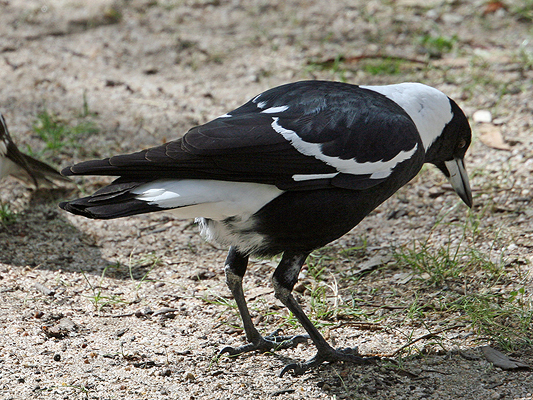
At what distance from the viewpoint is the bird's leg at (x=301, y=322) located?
2793mm

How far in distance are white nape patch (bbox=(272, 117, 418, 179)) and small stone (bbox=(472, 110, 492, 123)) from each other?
2.20 meters

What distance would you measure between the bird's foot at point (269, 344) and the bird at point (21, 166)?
73.1 inches

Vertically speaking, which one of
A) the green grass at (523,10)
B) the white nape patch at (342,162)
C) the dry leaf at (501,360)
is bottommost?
the dry leaf at (501,360)

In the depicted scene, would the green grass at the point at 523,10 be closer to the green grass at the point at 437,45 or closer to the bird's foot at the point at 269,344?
the green grass at the point at 437,45

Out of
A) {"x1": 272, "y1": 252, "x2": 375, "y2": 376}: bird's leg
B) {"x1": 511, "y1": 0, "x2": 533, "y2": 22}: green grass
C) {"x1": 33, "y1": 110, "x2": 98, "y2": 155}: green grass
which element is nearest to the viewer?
{"x1": 272, "y1": 252, "x2": 375, "y2": 376}: bird's leg

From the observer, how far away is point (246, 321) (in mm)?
3006

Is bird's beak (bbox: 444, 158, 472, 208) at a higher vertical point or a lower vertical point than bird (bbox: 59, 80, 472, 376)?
lower

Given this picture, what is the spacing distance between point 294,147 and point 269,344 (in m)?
0.89

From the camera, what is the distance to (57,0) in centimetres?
643

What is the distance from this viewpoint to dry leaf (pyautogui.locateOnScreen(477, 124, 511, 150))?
4.45m

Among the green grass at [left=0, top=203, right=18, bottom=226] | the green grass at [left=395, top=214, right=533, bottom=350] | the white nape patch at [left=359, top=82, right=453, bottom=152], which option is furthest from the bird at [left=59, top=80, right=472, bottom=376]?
the green grass at [left=0, top=203, right=18, bottom=226]

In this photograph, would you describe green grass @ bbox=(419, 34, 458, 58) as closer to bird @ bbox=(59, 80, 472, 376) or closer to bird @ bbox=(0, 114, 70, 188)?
bird @ bbox=(59, 80, 472, 376)

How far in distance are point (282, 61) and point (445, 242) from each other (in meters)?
2.69

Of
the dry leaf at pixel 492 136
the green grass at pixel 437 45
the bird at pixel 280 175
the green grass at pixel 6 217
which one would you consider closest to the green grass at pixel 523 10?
the green grass at pixel 437 45
